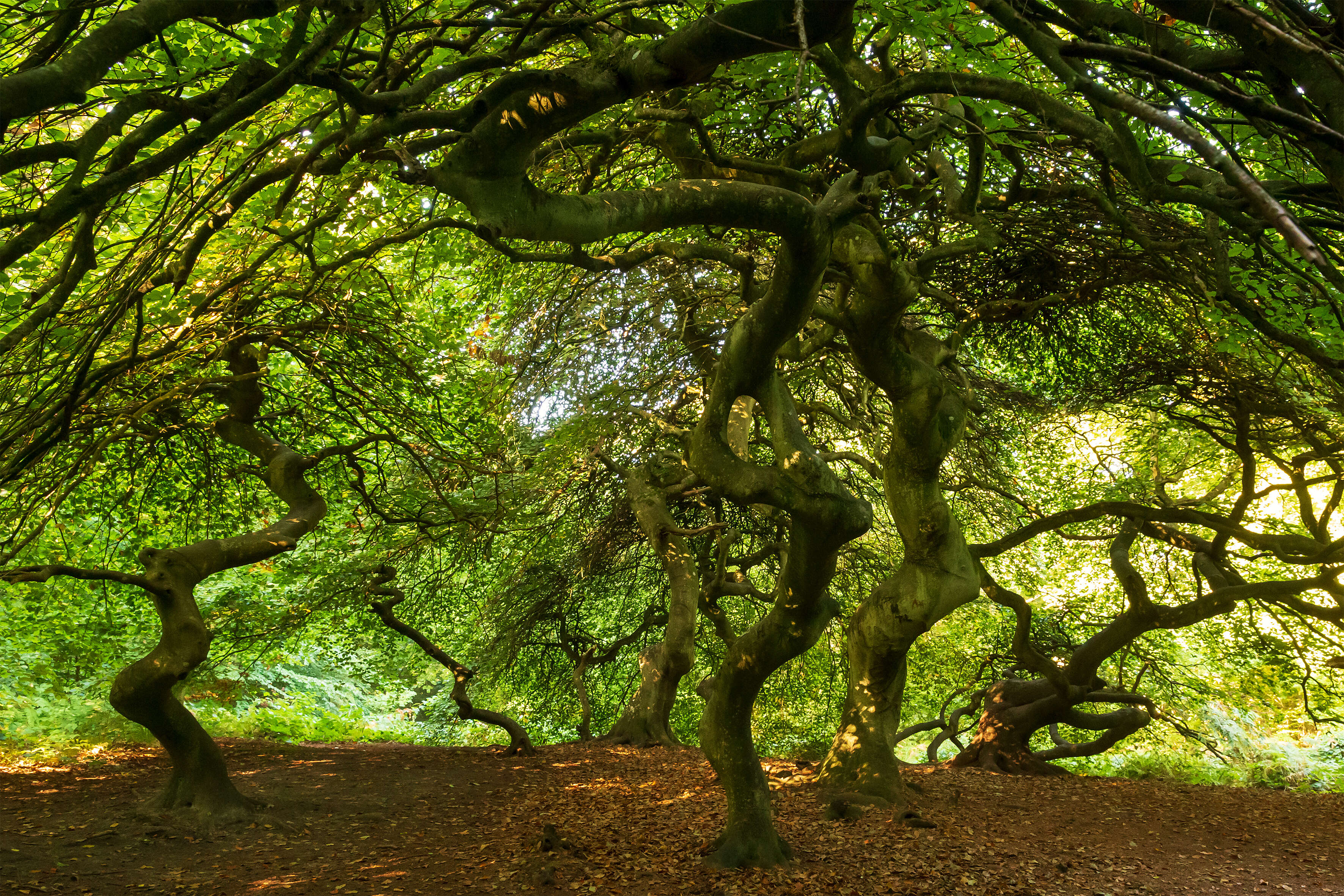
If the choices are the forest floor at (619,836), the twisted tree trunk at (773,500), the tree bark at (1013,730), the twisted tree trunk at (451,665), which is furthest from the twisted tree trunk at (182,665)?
the tree bark at (1013,730)

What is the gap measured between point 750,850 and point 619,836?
1360 mm

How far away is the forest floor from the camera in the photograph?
5520 millimetres

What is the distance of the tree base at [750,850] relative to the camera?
5664 mm

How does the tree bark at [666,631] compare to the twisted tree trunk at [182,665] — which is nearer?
the twisted tree trunk at [182,665]

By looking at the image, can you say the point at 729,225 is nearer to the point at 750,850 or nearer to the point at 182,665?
the point at 750,850

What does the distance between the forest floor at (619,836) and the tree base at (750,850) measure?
0.11 meters

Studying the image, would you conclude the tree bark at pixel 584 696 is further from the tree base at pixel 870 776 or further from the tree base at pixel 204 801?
the tree base at pixel 204 801

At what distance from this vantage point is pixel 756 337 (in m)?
5.11

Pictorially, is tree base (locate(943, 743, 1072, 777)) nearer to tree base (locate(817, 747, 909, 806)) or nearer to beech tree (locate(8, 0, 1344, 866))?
beech tree (locate(8, 0, 1344, 866))

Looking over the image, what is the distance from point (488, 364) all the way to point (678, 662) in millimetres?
4254

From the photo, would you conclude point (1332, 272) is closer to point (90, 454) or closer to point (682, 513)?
point (90, 454)

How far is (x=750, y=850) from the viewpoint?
5.71 m

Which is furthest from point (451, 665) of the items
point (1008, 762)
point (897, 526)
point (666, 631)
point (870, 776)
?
point (1008, 762)

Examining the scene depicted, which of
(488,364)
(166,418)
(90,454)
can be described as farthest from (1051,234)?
(166,418)
